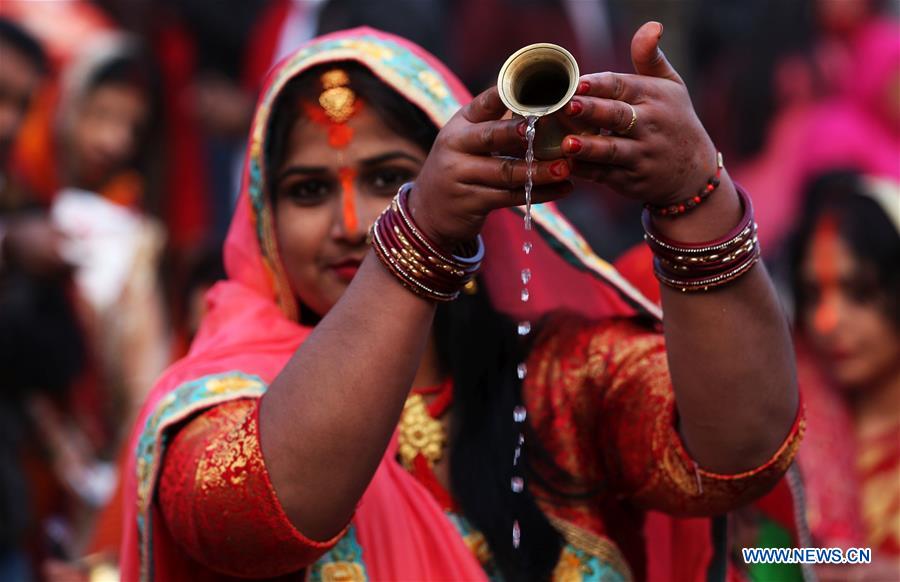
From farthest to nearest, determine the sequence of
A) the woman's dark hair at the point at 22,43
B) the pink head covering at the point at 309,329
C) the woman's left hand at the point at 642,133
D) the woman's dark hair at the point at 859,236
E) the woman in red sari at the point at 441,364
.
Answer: the woman's dark hair at the point at 22,43 → the woman's dark hair at the point at 859,236 → the pink head covering at the point at 309,329 → the woman in red sari at the point at 441,364 → the woman's left hand at the point at 642,133

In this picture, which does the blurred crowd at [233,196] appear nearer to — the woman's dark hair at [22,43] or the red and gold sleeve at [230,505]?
the woman's dark hair at [22,43]

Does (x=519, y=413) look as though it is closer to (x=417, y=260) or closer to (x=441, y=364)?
(x=441, y=364)

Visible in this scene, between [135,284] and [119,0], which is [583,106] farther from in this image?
[119,0]

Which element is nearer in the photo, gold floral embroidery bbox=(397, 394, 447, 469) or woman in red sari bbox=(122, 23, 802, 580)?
woman in red sari bbox=(122, 23, 802, 580)

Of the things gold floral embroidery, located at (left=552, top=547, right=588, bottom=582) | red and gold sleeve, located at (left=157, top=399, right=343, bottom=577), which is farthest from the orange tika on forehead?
gold floral embroidery, located at (left=552, top=547, right=588, bottom=582)

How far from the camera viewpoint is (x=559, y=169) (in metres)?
2.10

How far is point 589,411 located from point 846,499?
228 cm

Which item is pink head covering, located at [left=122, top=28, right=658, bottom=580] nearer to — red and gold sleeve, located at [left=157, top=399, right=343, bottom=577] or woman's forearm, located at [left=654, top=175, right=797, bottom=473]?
red and gold sleeve, located at [left=157, top=399, right=343, bottom=577]

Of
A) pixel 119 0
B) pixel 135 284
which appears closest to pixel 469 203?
pixel 135 284

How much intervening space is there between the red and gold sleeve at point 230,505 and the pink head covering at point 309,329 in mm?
79

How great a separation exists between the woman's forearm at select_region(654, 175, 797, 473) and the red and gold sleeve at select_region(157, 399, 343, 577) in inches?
23.6

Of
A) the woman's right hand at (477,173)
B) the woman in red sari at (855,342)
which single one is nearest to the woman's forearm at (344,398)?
the woman's right hand at (477,173)

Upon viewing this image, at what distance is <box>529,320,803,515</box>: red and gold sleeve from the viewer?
2537 millimetres

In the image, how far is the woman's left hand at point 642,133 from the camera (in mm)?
2072
